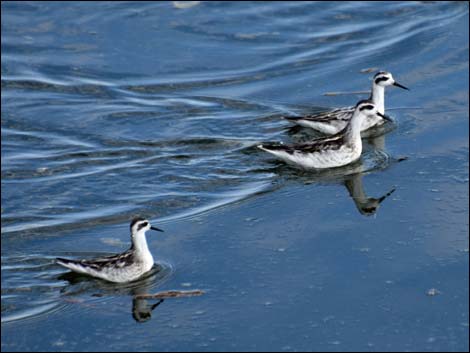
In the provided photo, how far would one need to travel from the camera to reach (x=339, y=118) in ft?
62.5

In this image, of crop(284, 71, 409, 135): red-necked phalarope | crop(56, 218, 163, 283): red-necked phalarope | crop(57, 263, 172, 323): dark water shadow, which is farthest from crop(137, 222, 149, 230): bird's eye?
crop(284, 71, 409, 135): red-necked phalarope

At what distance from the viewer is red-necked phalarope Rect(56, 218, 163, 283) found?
46.0 ft

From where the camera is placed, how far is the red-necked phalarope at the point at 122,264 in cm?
1402

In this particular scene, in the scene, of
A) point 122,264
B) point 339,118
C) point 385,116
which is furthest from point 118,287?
point 385,116

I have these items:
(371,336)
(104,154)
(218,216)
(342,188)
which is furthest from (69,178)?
(371,336)

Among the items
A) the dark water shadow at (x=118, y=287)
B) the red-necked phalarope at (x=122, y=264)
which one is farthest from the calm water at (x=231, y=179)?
the red-necked phalarope at (x=122, y=264)

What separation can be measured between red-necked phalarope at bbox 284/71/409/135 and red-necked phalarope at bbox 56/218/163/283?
5.53 meters

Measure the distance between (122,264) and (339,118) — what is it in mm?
6137

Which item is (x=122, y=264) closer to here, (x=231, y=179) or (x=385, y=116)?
(x=231, y=179)

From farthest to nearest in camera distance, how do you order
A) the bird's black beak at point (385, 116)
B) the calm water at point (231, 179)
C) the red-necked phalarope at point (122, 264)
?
the bird's black beak at point (385, 116) < the red-necked phalarope at point (122, 264) < the calm water at point (231, 179)

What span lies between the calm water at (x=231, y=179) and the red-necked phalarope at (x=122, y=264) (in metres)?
0.15

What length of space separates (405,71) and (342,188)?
5.37 metres

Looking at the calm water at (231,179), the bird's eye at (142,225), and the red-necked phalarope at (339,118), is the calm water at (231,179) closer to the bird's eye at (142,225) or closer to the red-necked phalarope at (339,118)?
the red-necked phalarope at (339,118)

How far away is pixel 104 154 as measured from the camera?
736 inches
